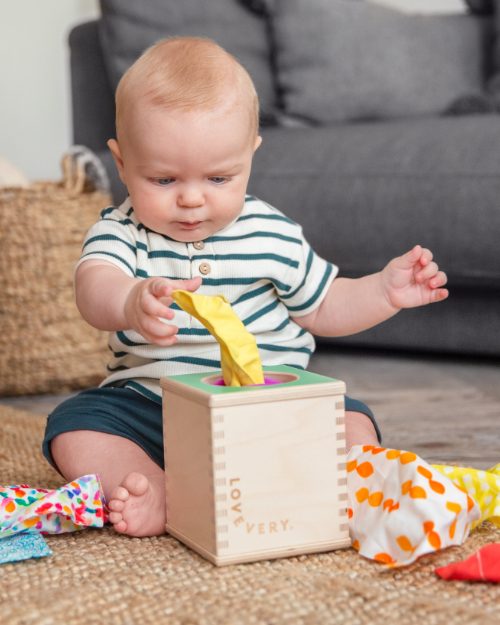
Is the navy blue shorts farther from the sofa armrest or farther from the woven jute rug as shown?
the sofa armrest

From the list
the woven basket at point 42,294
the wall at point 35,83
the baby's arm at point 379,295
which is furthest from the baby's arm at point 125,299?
the wall at point 35,83

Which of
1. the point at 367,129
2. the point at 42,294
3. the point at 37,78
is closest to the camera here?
the point at 42,294

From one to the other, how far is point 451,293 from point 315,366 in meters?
0.28

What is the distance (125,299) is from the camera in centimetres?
88

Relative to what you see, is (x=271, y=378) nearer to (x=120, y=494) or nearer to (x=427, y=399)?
(x=120, y=494)

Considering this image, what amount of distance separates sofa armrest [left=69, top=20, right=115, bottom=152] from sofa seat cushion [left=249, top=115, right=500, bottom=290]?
44cm

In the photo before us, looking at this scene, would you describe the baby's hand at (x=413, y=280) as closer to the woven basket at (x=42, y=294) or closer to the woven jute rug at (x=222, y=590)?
the woven jute rug at (x=222, y=590)

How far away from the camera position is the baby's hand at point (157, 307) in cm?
80

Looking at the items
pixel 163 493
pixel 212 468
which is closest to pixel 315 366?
pixel 163 493

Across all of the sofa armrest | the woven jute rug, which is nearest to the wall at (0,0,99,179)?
the sofa armrest

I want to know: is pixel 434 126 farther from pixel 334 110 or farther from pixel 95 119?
pixel 95 119

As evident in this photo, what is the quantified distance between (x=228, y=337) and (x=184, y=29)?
1414 millimetres

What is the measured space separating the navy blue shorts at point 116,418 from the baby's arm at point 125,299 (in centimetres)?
10

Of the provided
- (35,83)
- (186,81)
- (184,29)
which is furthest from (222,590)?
(35,83)
